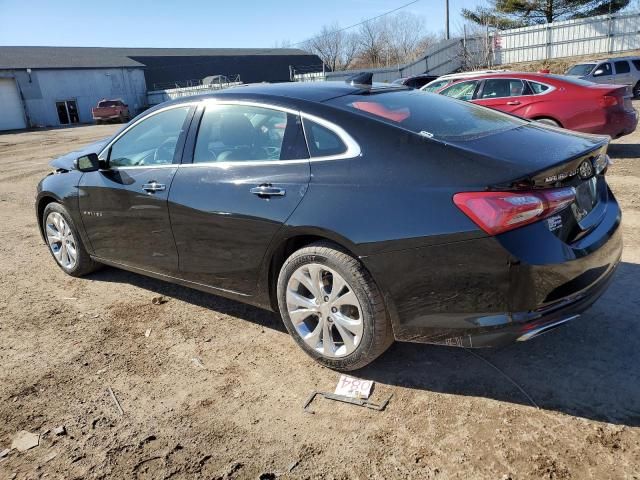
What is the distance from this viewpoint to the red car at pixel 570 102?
27.7ft

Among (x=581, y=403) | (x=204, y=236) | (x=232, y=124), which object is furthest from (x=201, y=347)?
(x=581, y=403)

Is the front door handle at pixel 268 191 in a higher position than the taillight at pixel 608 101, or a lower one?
higher

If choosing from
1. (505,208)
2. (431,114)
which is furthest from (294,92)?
(505,208)

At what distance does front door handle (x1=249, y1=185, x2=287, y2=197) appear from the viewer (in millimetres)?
3134

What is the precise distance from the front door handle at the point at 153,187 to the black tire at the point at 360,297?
4.18 feet

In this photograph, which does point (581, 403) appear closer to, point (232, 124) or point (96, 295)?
point (232, 124)

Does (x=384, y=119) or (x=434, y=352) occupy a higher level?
(x=384, y=119)

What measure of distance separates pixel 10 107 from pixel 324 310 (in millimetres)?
43433

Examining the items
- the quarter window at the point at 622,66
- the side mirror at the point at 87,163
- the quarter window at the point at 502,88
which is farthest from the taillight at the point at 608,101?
the quarter window at the point at 622,66

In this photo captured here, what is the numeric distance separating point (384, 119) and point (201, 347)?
1971mm

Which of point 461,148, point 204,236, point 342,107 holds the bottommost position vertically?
point 204,236

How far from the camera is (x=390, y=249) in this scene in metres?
2.70

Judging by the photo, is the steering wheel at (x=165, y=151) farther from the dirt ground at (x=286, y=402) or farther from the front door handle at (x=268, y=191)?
the dirt ground at (x=286, y=402)

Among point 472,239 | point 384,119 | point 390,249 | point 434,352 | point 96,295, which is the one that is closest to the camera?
point 472,239
